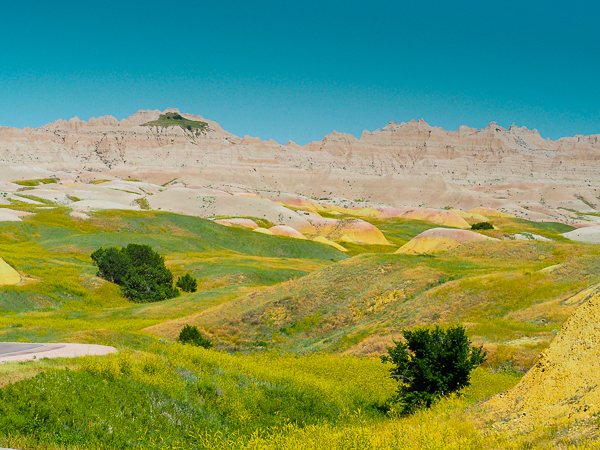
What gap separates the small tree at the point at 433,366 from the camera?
37.7 ft

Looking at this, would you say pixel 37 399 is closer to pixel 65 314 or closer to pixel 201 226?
pixel 65 314

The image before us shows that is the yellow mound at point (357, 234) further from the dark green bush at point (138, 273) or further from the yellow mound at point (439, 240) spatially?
the dark green bush at point (138, 273)

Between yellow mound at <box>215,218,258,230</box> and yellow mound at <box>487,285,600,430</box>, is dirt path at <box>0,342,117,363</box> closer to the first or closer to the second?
yellow mound at <box>487,285,600,430</box>

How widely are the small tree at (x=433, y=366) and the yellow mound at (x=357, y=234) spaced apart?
87.2 meters

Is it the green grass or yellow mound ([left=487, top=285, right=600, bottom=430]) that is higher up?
yellow mound ([left=487, top=285, right=600, bottom=430])

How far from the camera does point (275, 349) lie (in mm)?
25016

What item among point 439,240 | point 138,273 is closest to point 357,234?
point 439,240

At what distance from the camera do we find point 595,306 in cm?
941

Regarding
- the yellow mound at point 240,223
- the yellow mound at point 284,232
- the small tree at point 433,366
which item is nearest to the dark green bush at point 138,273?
the small tree at point 433,366

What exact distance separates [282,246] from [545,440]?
257 feet

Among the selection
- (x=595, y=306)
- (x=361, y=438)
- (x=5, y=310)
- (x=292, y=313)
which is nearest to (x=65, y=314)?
(x=5, y=310)

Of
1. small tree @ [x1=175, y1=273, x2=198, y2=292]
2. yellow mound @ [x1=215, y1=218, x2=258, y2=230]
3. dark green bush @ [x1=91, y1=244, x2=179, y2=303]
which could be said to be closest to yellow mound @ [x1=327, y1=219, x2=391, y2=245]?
yellow mound @ [x1=215, y1=218, x2=258, y2=230]

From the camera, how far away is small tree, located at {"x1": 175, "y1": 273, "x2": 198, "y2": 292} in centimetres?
5012

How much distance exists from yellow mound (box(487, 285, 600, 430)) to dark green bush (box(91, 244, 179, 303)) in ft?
139
